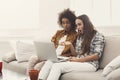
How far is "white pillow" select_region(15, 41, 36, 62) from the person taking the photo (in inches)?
175

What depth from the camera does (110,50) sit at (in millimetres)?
3260

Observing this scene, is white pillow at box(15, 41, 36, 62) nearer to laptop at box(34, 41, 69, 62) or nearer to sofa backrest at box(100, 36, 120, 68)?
laptop at box(34, 41, 69, 62)

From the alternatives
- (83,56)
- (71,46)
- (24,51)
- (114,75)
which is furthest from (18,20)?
(114,75)

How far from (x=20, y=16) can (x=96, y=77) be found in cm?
379

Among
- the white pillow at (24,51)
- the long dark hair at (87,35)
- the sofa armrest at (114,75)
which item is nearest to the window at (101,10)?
the long dark hair at (87,35)

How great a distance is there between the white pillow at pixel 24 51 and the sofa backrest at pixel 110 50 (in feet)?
4.72

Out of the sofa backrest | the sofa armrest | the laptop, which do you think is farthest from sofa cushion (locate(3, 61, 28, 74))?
the sofa armrest

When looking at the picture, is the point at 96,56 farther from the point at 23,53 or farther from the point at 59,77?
the point at 23,53

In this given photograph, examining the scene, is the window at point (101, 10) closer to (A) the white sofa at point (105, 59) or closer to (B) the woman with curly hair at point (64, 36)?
(B) the woman with curly hair at point (64, 36)

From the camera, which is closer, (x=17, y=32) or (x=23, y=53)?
(x=23, y=53)

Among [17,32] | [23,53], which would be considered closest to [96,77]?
[23,53]

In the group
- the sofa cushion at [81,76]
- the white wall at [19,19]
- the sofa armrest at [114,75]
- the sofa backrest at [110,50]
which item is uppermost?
the white wall at [19,19]

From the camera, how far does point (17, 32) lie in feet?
20.4

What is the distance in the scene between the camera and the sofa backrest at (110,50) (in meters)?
3.21
